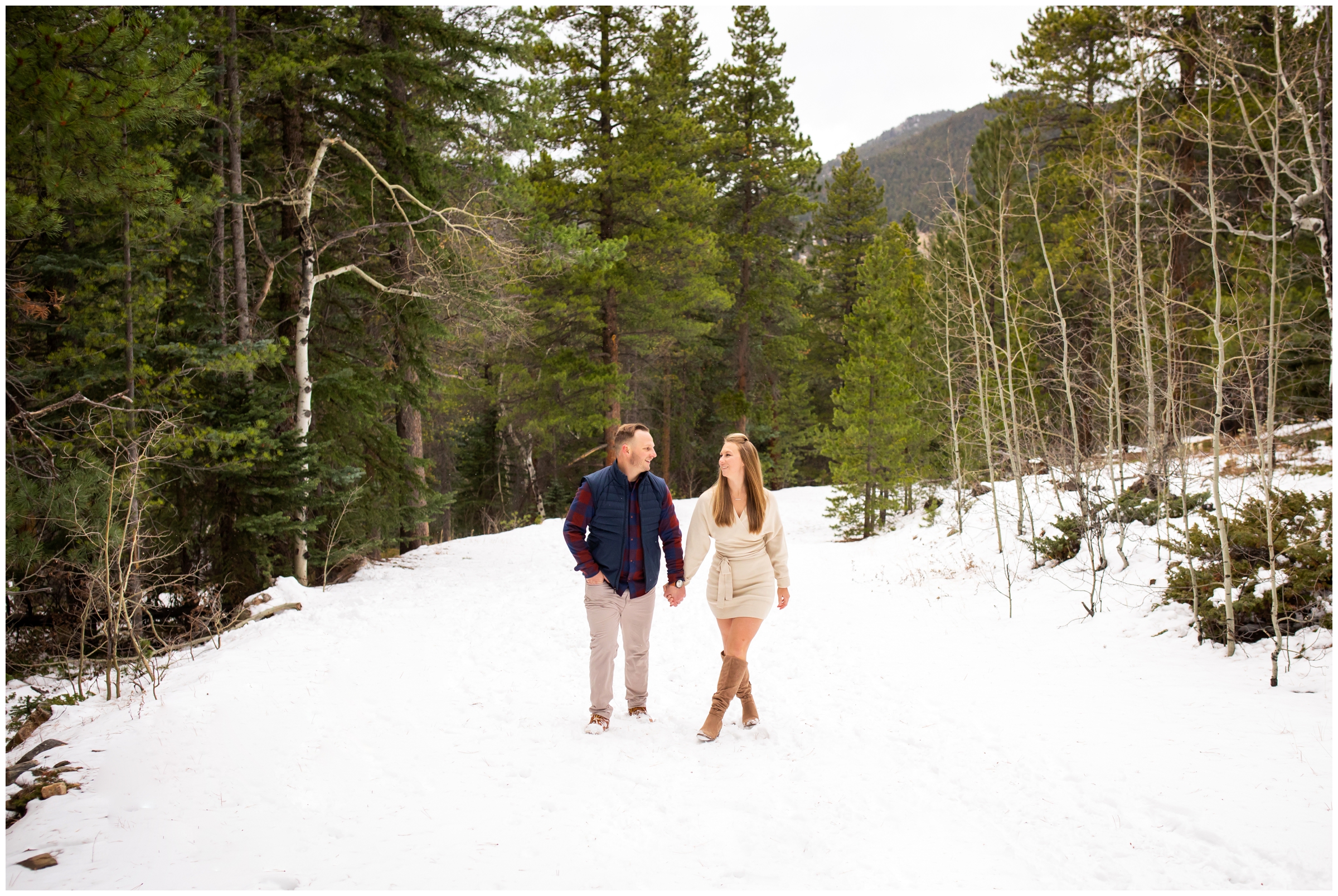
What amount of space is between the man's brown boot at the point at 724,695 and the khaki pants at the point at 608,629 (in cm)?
63

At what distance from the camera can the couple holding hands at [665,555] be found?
4.88 metres

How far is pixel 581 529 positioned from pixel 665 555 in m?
0.64

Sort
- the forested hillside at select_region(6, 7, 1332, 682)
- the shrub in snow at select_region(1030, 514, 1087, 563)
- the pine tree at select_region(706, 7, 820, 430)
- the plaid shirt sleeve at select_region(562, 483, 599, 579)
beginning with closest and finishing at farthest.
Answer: the plaid shirt sleeve at select_region(562, 483, 599, 579) → the forested hillside at select_region(6, 7, 1332, 682) → the shrub in snow at select_region(1030, 514, 1087, 563) → the pine tree at select_region(706, 7, 820, 430)

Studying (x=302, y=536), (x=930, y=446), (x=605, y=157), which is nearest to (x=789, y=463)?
(x=930, y=446)

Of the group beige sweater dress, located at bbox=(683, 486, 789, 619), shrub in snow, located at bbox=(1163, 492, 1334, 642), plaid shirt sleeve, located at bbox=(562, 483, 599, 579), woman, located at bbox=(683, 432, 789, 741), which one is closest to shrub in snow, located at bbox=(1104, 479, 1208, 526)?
shrub in snow, located at bbox=(1163, 492, 1334, 642)

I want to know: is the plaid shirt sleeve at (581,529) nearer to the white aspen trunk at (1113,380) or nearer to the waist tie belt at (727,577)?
the waist tie belt at (727,577)

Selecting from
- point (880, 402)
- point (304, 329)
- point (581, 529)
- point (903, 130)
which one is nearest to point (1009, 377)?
point (880, 402)

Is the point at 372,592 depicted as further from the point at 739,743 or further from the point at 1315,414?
the point at 1315,414

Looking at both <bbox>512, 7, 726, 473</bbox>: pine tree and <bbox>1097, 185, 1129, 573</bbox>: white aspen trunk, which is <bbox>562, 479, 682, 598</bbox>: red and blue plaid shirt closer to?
<bbox>1097, 185, 1129, 573</bbox>: white aspen trunk

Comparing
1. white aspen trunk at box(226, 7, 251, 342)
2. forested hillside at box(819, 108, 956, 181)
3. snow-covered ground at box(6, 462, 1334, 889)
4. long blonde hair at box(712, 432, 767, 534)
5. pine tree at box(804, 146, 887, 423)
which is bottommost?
snow-covered ground at box(6, 462, 1334, 889)

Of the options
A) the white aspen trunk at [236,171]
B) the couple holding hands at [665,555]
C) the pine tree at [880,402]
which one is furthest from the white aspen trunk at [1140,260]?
the white aspen trunk at [236,171]

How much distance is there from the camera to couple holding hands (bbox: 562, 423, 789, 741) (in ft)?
16.0

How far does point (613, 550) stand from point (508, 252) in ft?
24.4

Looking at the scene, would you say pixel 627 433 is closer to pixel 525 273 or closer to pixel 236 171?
pixel 236 171
